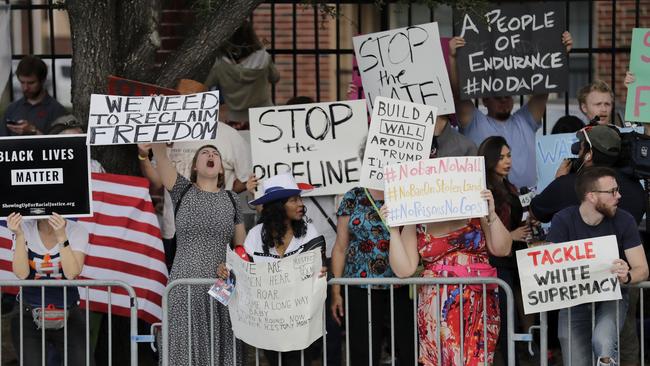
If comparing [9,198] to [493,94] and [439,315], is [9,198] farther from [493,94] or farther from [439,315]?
[493,94]

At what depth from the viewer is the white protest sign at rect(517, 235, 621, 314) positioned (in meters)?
8.10

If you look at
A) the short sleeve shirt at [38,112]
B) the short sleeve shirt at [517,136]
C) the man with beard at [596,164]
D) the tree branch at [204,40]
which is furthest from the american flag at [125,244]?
the man with beard at [596,164]

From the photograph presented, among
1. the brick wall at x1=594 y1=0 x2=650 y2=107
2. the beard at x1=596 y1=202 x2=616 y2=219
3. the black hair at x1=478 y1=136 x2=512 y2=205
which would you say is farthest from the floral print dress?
the brick wall at x1=594 y1=0 x2=650 y2=107

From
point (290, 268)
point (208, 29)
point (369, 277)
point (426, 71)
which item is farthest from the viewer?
point (426, 71)

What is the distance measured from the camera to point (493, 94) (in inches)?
418

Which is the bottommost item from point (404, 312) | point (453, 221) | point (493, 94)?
point (404, 312)

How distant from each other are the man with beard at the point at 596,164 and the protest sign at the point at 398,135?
82cm

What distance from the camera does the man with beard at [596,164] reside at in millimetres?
8758

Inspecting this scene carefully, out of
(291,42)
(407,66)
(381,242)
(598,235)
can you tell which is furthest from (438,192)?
(291,42)

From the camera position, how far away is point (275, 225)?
8.75 meters

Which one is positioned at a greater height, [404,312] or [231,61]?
[231,61]

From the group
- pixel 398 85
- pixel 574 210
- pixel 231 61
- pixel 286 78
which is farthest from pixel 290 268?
pixel 286 78

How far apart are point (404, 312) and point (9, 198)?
99.3 inches

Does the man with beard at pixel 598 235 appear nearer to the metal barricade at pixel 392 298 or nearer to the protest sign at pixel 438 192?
the metal barricade at pixel 392 298
